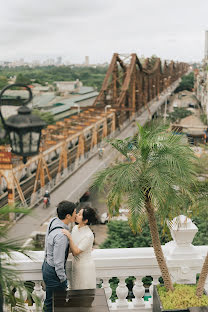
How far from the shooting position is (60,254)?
4129mm

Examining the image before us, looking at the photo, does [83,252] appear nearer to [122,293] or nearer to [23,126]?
[122,293]

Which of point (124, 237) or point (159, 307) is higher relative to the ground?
point (159, 307)

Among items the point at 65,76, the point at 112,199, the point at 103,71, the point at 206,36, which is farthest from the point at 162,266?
the point at 103,71

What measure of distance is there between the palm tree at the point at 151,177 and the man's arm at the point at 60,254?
0.67 meters

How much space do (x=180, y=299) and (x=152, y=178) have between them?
1.56 m

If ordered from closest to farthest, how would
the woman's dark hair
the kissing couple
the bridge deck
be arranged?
the kissing couple
the woman's dark hair
the bridge deck

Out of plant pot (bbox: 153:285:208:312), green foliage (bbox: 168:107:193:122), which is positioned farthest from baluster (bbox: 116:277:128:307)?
green foliage (bbox: 168:107:193:122)

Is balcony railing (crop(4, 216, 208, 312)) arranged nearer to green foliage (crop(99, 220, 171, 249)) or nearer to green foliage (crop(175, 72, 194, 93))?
green foliage (crop(99, 220, 171, 249))

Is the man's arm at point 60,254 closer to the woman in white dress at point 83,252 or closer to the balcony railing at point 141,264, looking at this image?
the woman in white dress at point 83,252

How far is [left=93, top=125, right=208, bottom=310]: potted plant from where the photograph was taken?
13.5ft

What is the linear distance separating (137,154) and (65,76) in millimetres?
116192

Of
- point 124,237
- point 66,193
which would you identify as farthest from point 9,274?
point 66,193

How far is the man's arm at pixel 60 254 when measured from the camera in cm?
411

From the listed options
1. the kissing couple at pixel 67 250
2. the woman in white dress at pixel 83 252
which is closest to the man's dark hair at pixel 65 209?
the kissing couple at pixel 67 250
